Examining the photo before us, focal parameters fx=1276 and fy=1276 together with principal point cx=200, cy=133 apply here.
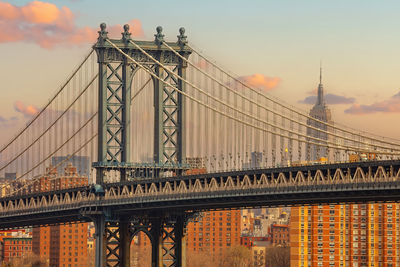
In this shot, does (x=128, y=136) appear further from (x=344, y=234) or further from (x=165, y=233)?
(x=344, y=234)

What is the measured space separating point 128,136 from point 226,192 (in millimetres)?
18059

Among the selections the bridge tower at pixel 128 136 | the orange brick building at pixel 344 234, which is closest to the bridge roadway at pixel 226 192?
the bridge tower at pixel 128 136

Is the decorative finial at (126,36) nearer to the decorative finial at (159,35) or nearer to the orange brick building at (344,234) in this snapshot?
the decorative finial at (159,35)

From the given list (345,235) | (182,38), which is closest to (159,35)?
(182,38)

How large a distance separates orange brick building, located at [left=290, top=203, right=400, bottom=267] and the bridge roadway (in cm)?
4844

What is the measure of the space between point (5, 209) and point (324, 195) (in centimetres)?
5385

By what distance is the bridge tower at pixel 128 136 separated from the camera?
127312 mm

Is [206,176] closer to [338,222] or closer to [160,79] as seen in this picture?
[160,79]

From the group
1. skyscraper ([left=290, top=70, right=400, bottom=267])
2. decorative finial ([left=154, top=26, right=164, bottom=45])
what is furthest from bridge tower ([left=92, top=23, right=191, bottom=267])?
skyscraper ([left=290, top=70, right=400, bottom=267])

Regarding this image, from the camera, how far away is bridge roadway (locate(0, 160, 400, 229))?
3971 inches

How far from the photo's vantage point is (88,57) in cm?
13425

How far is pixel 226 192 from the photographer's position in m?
113

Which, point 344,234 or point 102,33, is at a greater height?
point 102,33

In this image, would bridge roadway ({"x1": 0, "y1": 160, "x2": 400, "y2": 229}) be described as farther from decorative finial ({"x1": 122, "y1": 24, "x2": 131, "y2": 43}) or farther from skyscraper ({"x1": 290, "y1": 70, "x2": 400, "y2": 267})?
skyscraper ({"x1": 290, "y1": 70, "x2": 400, "y2": 267})
